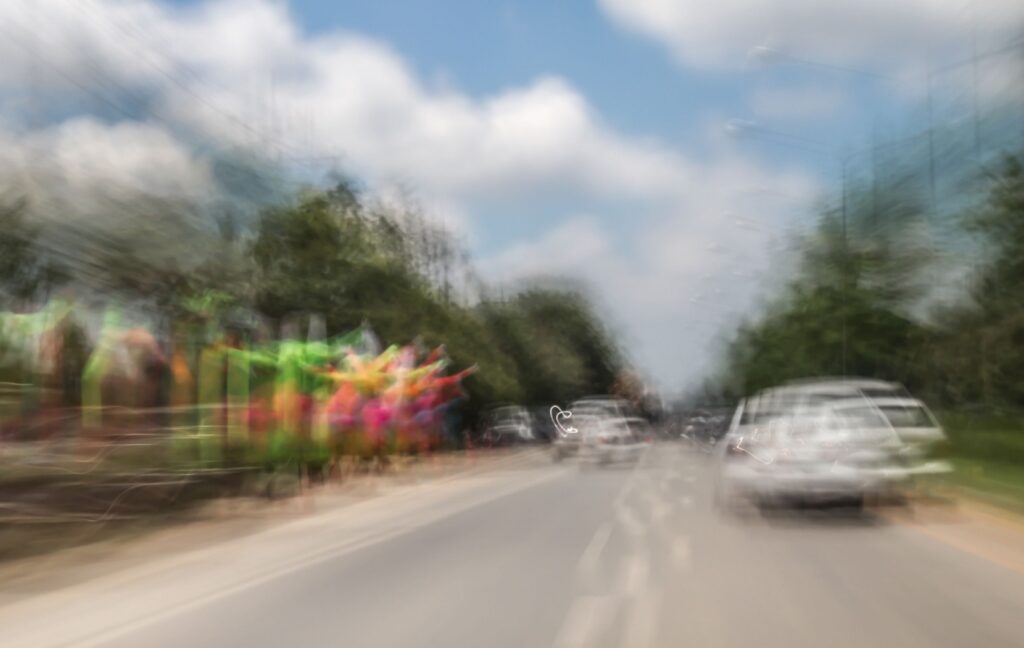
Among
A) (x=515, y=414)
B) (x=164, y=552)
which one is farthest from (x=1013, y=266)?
(x=515, y=414)

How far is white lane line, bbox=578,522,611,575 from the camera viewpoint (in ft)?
42.3

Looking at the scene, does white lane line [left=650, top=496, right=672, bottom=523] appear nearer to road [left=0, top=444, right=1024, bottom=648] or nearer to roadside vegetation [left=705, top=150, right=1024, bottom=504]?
road [left=0, top=444, right=1024, bottom=648]

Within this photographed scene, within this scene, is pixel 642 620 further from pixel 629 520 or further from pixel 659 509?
pixel 659 509

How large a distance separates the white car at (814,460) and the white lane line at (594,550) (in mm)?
2290

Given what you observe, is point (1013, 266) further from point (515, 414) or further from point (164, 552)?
point (515, 414)

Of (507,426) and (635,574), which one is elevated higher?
(635,574)

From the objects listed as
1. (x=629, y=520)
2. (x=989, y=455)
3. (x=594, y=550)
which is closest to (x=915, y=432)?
(x=989, y=455)

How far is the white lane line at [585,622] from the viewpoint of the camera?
8.76m

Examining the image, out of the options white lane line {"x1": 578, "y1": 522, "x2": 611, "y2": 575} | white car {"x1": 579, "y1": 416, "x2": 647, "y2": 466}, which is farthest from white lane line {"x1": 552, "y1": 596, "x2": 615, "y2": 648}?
white car {"x1": 579, "y1": 416, "x2": 647, "y2": 466}

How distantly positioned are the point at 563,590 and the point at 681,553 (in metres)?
3.08

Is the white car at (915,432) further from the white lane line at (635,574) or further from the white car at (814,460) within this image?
the white lane line at (635,574)

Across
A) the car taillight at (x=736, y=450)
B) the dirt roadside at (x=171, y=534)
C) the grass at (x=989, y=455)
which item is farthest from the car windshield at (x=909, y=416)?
the dirt roadside at (x=171, y=534)

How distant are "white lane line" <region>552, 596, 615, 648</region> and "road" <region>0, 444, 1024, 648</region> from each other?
3cm

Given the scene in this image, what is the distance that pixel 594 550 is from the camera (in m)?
14.6
